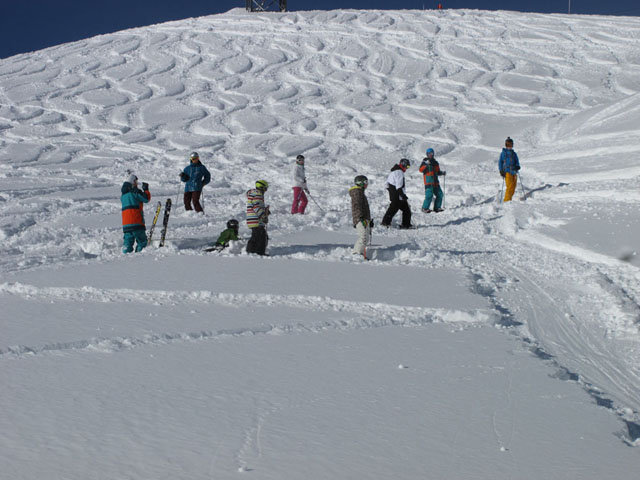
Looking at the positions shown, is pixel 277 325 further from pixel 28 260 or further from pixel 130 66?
pixel 130 66

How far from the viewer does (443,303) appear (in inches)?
246

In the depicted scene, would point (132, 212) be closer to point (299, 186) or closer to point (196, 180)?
point (196, 180)

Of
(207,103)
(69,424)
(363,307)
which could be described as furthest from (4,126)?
(69,424)

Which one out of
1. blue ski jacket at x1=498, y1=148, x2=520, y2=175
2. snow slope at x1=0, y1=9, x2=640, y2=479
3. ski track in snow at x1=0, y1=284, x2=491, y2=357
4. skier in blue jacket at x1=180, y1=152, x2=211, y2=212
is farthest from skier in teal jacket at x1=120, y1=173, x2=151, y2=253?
blue ski jacket at x1=498, y1=148, x2=520, y2=175

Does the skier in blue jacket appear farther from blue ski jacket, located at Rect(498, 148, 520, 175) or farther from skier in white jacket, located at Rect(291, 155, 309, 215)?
blue ski jacket, located at Rect(498, 148, 520, 175)

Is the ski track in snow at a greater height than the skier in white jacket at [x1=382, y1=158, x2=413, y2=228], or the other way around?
the ski track in snow

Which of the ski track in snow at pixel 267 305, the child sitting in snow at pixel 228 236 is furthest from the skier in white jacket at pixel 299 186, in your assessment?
the ski track in snow at pixel 267 305

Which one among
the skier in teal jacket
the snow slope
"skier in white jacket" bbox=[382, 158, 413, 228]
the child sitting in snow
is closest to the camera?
the snow slope

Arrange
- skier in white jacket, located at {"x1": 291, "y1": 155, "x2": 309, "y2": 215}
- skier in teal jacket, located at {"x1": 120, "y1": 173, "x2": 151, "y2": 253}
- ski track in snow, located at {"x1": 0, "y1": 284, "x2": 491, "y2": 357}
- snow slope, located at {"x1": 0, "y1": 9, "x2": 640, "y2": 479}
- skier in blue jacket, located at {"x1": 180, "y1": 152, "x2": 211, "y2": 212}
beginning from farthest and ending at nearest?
skier in blue jacket, located at {"x1": 180, "y1": 152, "x2": 211, "y2": 212}, skier in white jacket, located at {"x1": 291, "y1": 155, "x2": 309, "y2": 215}, skier in teal jacket, located at {"x1": 120, "y1": 173, "x2": 151, "y2": 253}, ski track in snow, located at {"x1": 0, "y1": 284, "x2": 491, "y2": 357}, snow slope, located at {"x1": 0, "y1": 9, "x2": 640, "y2": 479}

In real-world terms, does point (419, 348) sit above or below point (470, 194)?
above

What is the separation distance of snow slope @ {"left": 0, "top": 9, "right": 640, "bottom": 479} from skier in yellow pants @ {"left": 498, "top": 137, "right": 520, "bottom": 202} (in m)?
0.31

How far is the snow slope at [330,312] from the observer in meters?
3.32

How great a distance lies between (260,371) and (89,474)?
1592 mm

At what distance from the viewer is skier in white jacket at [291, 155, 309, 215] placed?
474 inches
